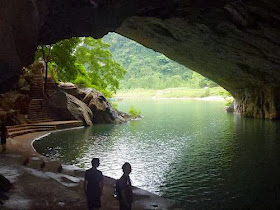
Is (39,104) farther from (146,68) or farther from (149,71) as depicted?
(146,68)

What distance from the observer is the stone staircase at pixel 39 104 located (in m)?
27.9

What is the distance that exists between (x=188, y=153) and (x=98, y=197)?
11.1 metres

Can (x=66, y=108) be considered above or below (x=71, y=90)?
below

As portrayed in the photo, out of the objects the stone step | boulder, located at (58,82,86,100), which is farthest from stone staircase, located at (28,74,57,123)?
the stone step

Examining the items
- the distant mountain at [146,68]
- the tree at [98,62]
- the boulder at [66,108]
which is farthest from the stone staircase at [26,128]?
the distant mountain at [146,68]

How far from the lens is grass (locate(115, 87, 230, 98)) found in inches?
3693

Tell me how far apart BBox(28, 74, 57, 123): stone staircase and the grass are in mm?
62607

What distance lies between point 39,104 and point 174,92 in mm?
80751

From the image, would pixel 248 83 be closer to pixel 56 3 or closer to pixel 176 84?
pixel 56 3

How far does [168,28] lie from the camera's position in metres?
17.4

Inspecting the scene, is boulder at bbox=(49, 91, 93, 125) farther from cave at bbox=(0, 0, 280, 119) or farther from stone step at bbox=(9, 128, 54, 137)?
cave at bbox=(0, 0, 280, 119)

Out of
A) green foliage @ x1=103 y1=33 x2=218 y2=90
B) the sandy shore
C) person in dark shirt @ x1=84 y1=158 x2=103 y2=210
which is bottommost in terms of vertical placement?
the sandy shore

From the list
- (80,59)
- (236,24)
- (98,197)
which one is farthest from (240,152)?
(80,59)

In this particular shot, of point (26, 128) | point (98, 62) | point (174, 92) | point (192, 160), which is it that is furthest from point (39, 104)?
point (174, 92)
